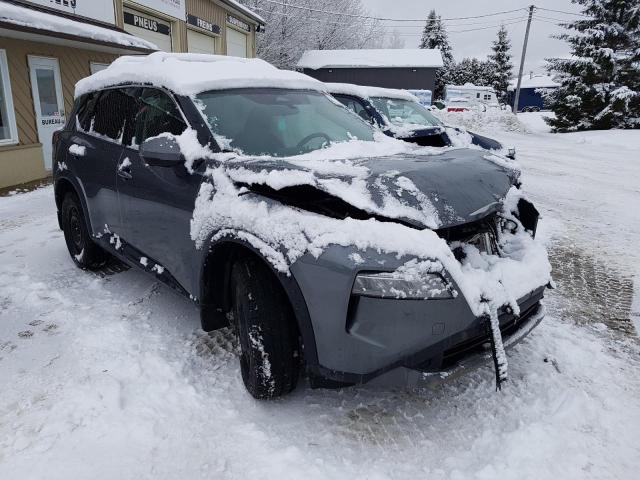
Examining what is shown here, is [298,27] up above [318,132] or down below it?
above

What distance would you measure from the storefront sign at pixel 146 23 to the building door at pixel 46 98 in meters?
4.12

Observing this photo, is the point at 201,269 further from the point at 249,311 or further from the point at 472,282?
the point at 472,282

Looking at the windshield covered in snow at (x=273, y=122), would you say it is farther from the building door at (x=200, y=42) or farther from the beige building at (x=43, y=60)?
the building door at (x=200, y=42)

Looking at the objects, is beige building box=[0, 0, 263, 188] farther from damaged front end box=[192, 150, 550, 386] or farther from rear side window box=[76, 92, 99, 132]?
damaged front end box=[192, 150, 550, 386]

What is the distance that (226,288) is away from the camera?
295cm

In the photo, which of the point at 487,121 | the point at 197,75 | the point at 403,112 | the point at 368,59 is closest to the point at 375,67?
the point at 368,59

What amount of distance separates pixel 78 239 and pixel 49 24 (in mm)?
6047

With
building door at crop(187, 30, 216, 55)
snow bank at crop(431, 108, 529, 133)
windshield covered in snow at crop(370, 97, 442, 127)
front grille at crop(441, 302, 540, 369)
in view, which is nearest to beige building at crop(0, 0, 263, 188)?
building door at crop(187, 30, 216, 55)

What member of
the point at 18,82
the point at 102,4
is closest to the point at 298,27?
the point at 102,4

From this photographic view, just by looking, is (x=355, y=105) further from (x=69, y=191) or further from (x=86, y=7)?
(x=86, y=7)

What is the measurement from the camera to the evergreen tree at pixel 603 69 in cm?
2209

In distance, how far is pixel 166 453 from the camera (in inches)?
92.5

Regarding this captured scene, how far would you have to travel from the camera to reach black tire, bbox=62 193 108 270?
4.55 m

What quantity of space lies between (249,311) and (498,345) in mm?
1216
